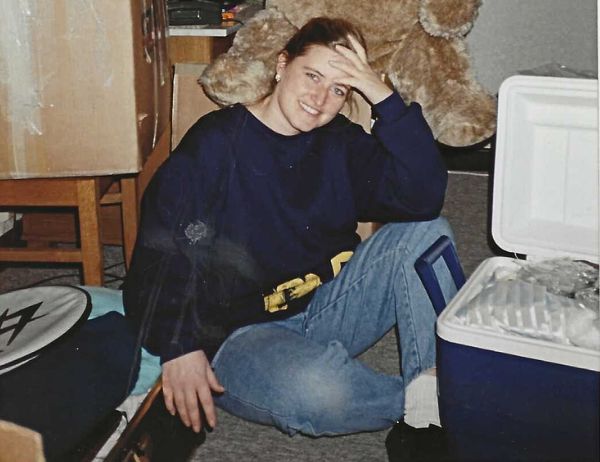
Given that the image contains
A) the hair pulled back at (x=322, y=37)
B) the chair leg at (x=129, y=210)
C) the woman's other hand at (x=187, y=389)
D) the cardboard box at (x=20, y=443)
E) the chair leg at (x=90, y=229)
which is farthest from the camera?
the chair leg at (x=129, y=210)

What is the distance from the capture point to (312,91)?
115cm

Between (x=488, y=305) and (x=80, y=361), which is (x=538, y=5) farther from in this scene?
(x=80, y=361)

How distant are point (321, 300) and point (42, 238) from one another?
0.96 metres

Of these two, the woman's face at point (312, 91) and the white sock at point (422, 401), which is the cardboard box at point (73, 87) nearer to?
the woman's face at point (312, 91)

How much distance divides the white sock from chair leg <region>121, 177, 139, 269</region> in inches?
30.6

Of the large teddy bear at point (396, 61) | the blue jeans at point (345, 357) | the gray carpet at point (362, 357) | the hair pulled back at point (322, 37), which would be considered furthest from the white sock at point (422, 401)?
the large teddy bear at point (396, 61)

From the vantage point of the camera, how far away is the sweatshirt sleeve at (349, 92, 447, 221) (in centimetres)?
112

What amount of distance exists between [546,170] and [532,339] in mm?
297

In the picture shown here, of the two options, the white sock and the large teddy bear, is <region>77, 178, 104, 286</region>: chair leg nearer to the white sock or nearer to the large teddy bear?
the large teddy bear

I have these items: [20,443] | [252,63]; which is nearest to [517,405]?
[20,443]

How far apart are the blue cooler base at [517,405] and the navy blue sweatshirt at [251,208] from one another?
0.90ft

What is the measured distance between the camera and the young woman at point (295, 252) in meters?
1.09

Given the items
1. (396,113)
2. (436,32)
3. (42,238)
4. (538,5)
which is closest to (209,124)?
(396,113)

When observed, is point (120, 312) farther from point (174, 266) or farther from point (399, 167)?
point (399, 167)
